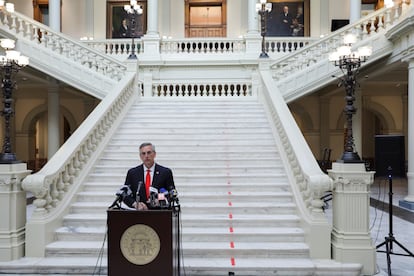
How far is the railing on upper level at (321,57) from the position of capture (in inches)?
478

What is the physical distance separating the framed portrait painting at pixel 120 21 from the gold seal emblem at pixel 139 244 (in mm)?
17095

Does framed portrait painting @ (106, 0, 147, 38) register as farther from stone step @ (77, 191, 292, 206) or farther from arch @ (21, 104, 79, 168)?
stone step @ (77, 191, 292, 206)

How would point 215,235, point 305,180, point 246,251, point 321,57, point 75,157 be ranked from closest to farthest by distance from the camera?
point 246,251, point 215,235, point 305,180, point 75,157, point 321,57

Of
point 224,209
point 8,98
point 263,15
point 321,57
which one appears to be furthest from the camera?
point 263,15

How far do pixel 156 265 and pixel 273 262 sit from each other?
1.97m

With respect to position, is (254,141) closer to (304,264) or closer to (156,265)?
(304,264)

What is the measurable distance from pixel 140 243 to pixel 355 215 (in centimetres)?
287

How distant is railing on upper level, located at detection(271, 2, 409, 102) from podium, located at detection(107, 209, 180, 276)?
30.2ft

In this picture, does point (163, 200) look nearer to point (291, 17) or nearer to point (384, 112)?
point (291, 17)

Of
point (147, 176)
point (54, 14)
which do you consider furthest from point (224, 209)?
point (54, 14)

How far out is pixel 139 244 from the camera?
164 inches

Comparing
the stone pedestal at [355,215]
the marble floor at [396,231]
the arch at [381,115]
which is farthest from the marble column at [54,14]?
the stone pedestal at [355,215]

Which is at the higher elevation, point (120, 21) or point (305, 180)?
point (120, 21)

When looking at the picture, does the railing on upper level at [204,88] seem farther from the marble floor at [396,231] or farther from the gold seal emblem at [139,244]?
the gold seal emblem at [139,244]
